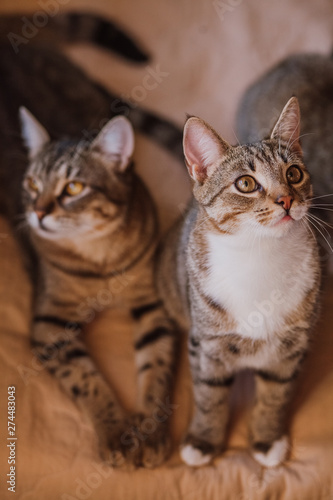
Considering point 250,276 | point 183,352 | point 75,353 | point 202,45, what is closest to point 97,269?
point 75,353

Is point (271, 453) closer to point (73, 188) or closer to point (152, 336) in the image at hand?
point (152, 336)

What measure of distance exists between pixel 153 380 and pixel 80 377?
0.74 ft

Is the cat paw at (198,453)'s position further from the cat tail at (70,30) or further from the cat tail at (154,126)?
the cat tail at (70,30)

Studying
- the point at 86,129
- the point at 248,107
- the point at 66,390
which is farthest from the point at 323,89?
the point at 66,390

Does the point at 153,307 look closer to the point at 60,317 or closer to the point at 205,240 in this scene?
the point at 60,317

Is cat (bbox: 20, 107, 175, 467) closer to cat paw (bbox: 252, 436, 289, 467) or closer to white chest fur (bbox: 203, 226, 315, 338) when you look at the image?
cat paw (bbox: 252, 436, 289, 467)

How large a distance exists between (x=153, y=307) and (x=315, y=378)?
58 cm

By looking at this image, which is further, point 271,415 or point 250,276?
point 271,415

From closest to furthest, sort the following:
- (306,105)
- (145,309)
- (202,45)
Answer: (145,309) < (306,105) < (202,45)

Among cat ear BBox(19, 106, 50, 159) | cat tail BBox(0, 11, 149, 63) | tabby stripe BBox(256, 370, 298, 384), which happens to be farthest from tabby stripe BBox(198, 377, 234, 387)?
cat tail BBox(0, 11, 149, 63)

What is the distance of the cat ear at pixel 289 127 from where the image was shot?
1.19 metres

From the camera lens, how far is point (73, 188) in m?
1.61

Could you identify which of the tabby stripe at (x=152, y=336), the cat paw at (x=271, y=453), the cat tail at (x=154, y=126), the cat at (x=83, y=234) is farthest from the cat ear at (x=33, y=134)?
the cat paw at (x=271, y=453)

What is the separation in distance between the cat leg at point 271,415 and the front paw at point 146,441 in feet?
0.82
